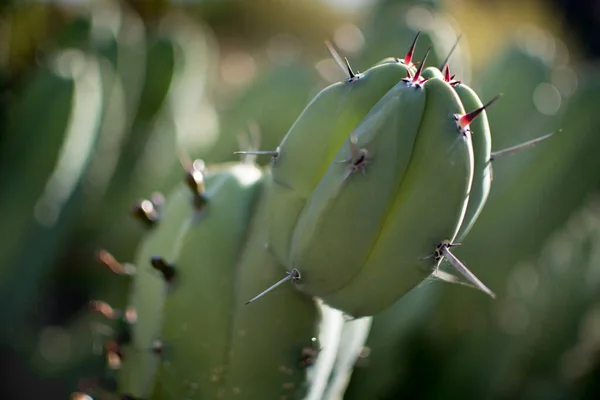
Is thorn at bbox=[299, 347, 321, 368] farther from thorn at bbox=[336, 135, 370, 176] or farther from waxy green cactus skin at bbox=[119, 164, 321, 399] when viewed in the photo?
thorn at bbox=[336, 135, 370, 176]

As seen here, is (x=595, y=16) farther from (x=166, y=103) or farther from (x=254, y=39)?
(x=166, y=103)

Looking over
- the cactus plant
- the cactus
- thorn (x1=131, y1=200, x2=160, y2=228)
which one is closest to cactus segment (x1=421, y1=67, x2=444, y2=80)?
the cactus plant

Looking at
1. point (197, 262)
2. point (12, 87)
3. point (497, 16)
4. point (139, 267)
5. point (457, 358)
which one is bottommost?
point (497, 16)

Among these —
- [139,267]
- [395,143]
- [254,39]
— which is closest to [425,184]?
[395,143]

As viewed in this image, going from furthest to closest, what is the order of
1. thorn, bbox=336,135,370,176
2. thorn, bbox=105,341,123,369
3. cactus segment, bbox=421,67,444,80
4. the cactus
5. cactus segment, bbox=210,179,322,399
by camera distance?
1. the cactus
2. thorn, bbox=105,341,123,369
3. cactus segment, bbox=210,179,322,399
4. cactus segment, bbox=421,67,444,80
5. thorn, bbox=336,135,370,176

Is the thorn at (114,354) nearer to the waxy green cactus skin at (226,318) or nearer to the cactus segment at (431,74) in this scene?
the waxy green cactus skin at (226,318)
